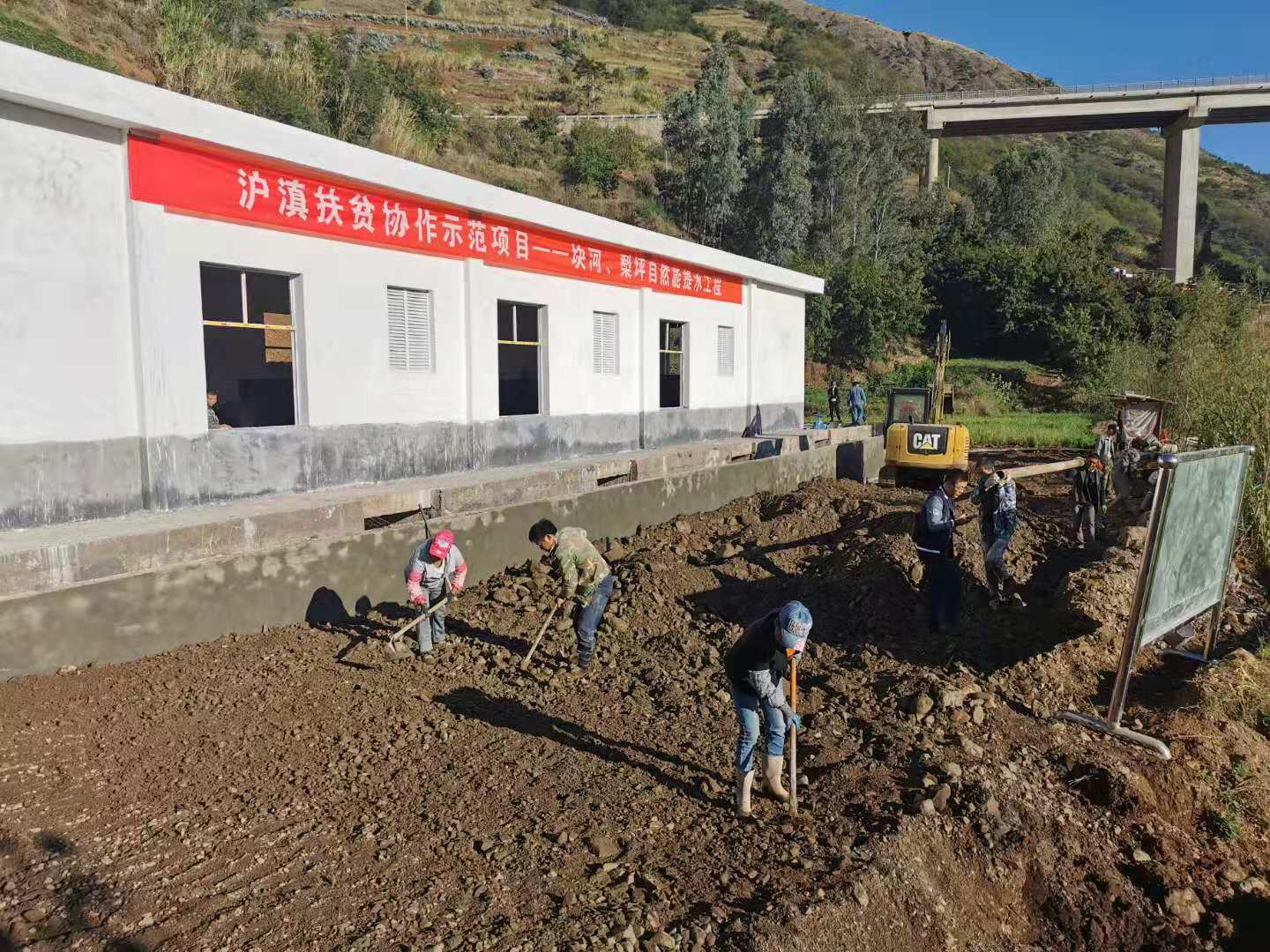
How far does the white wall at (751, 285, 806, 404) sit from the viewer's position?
20062mm

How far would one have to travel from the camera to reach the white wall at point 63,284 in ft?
25.0

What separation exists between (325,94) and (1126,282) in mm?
31464

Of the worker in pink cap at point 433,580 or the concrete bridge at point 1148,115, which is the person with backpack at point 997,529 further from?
the concrete bridge at point 1148,115

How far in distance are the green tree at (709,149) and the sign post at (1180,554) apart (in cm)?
3185

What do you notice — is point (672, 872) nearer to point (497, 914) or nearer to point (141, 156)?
point (497, 914)

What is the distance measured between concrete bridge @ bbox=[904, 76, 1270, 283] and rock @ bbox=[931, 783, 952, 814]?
41.5m

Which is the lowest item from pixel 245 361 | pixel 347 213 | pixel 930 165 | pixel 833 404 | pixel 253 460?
pixel 253 460

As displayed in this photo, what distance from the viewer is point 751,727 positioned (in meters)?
5.09

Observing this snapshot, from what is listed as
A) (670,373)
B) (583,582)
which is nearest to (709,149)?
(670,373)

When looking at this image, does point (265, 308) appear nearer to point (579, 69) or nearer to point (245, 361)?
point (245, 361)

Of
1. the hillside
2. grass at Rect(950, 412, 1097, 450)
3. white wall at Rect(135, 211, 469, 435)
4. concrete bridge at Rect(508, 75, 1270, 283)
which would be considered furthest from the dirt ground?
concrete bridge at Rect(508, 75, 1270, 283)

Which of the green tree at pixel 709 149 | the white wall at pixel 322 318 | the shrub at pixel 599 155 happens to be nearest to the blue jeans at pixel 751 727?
the white wall at pixel 322 318

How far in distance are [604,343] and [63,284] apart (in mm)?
8943

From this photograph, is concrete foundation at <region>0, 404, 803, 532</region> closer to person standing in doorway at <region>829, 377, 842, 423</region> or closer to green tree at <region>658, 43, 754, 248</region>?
person standing in doorway at <region>829, 377, 842, 423</region>
